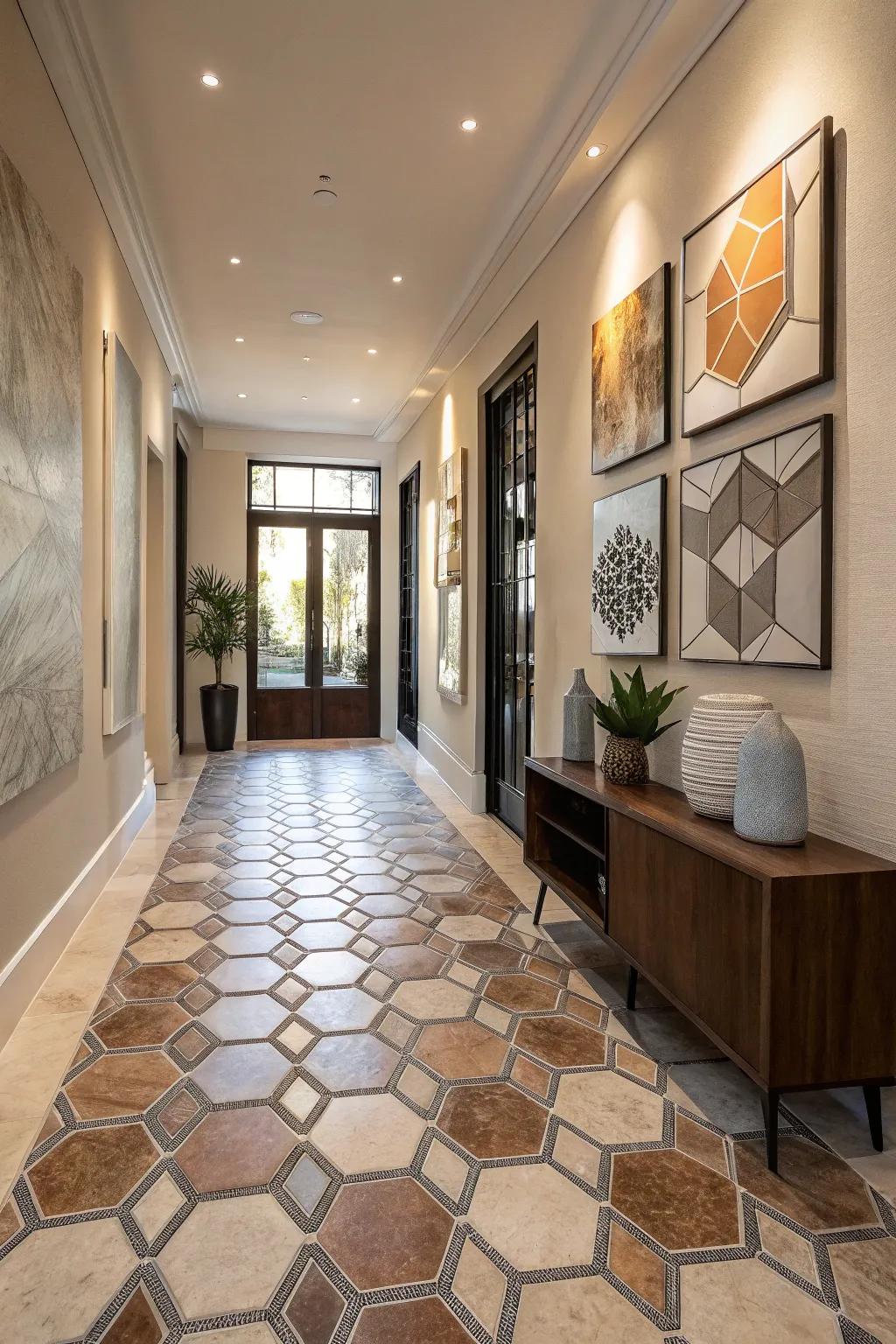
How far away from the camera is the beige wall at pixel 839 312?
192 cm

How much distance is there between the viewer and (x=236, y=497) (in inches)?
338

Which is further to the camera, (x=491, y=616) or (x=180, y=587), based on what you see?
(x=180, y=587)

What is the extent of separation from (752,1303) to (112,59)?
4.11 m

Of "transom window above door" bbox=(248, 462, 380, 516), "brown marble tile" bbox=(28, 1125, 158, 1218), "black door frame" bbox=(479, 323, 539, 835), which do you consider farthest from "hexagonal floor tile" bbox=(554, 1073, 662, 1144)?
"transom window above door" bbox=(248, 462, 380, 516)

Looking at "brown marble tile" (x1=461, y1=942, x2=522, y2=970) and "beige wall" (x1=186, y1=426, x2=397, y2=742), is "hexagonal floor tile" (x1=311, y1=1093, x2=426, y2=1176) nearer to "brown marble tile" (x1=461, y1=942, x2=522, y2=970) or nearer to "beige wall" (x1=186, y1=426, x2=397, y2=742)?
"brown marble tile" (x1=461, y1=942, x2=522, y2=970)

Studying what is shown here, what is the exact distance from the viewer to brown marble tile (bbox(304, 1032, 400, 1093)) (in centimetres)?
221

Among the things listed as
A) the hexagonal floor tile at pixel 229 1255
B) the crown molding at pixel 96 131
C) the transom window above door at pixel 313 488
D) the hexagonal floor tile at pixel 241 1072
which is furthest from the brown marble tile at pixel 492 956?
the transom window above door at pixel 313 488

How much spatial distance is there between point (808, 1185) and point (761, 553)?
1.60m

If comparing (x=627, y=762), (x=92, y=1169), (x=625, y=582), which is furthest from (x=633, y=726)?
(x=92, y=1169)

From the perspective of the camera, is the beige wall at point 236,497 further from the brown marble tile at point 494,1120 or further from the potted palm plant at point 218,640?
the brown marble tile at point 494,1120

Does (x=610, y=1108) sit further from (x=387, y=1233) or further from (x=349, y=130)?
→ (x=349, y=130)

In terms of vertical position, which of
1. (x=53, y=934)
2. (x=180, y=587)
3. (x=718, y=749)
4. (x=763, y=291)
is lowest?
(x=53, y=934)

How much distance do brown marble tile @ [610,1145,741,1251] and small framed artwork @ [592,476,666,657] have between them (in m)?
→ 1.67

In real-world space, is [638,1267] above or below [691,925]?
below
